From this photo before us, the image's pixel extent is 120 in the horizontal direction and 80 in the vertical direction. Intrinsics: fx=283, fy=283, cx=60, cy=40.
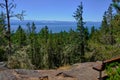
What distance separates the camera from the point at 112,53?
30375 mm

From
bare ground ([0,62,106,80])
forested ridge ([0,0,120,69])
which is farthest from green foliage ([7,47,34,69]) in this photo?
bare ground ([0,62,106,80])

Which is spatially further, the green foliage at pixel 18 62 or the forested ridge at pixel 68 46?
the forested ridge at pixel 68 46

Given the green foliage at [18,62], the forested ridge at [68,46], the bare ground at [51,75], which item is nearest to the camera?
the bare ground at [51,75]

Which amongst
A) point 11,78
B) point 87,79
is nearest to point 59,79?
point 87,79

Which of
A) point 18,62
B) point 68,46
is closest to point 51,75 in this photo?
point 18,62

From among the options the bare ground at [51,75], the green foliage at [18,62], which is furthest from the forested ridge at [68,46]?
the bare ground at [51,75]

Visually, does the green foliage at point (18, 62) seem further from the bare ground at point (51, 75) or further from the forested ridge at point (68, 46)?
the bare ground at point (51, 75)

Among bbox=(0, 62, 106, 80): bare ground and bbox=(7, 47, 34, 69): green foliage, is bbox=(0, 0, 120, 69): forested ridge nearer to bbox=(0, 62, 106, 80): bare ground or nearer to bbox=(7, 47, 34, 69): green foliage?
bbox=(7, 47, 34, 69): green foliage

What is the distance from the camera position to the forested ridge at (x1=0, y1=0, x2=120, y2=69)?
85.2ft

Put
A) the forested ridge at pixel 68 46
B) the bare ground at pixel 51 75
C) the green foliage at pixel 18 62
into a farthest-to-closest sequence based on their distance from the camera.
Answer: the forested ridge at pixel 68 46, the green foliage at pixel 18 62, the bare ground at pixel 51 75

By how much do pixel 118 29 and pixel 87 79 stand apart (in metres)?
13.8

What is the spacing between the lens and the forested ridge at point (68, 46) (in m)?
26.0

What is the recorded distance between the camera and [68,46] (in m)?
64.4

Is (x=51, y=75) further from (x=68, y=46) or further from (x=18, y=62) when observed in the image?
(x=68, y=46)
